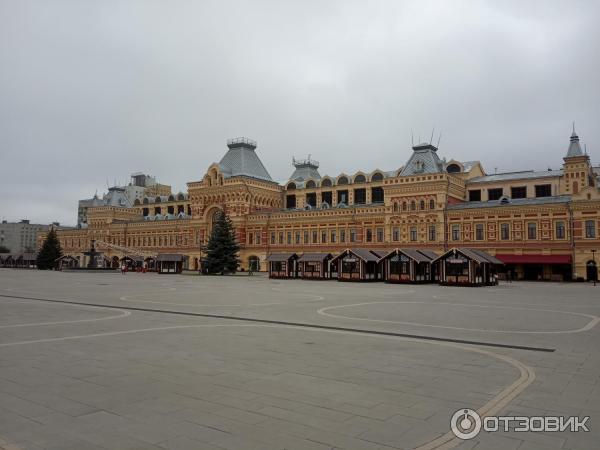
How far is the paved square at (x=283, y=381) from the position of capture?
6.39m

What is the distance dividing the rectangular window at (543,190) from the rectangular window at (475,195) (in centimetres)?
703

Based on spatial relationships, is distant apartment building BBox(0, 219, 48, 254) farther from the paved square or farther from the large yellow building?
the paved square

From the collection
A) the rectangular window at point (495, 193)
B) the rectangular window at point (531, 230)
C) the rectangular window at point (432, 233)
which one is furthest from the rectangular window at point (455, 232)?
the rectangular window at point (495, 193)

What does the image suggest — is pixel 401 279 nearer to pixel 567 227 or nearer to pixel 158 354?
pixel 567 227

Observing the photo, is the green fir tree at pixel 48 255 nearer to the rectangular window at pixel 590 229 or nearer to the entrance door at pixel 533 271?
the entrance door at pixel 533 271

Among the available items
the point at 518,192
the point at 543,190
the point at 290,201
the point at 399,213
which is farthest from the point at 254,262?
the point at 543,190

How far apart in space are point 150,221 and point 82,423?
294 feet

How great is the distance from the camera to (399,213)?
206ft

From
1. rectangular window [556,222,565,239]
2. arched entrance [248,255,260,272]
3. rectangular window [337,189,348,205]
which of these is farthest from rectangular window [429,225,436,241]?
arched entrance [248,255,260,272]

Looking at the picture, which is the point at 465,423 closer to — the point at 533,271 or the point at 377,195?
the point at 533,271

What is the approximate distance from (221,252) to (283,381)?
5914 cm

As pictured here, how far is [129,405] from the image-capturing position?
7527mm

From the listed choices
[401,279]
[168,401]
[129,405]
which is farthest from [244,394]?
[401,279]

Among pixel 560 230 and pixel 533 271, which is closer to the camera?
pixel 560 230
